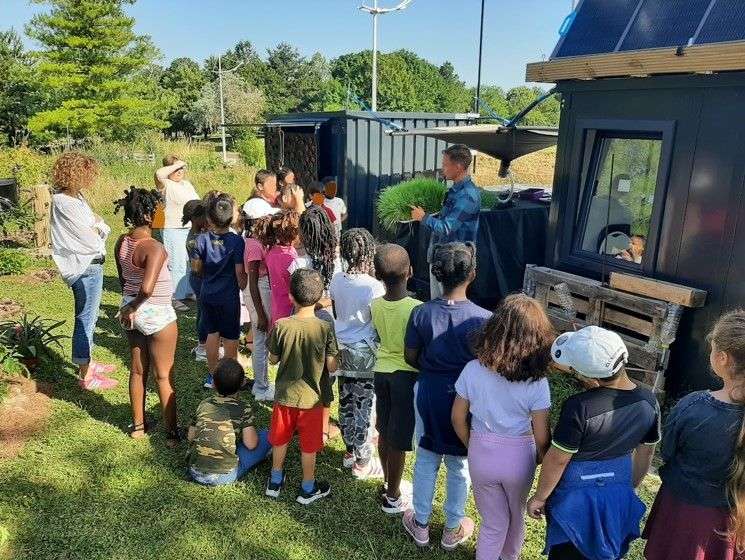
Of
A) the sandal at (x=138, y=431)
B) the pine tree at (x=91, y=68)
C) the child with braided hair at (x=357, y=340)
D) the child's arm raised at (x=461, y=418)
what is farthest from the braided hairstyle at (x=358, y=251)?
the pine tree at (x=91, y=68)

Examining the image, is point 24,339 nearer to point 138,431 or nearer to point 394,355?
point 138,431

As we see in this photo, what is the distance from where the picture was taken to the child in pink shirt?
3.85 metres

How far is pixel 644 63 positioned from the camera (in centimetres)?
431

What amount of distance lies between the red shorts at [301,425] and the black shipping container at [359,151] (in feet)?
16.4

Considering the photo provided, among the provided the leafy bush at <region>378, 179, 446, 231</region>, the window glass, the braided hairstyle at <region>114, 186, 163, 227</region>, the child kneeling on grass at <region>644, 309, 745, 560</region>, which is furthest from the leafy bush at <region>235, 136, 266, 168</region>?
the child kneeling on grass at <region>644, 309, 745, 560</region>

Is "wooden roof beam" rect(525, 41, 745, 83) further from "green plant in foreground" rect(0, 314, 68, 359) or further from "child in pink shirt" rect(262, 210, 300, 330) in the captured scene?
"green plant in foreground" rect(0, 314, 68, 359)

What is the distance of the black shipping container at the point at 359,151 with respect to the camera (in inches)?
334

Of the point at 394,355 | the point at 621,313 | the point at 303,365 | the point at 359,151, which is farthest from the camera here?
the point at 359,151

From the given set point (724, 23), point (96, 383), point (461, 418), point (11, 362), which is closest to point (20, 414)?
point (11, 362)

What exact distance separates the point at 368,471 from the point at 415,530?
66 cm

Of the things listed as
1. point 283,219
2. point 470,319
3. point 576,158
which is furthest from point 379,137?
point 470,319

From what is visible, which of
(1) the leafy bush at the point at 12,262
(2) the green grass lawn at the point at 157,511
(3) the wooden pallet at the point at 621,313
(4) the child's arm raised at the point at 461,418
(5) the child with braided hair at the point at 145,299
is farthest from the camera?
(1) the leafy bush at the point at 12,262

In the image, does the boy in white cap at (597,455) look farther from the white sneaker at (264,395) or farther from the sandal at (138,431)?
the sandal at (138,431)

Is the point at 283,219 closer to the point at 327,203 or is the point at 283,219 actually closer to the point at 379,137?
the point at 327,203
